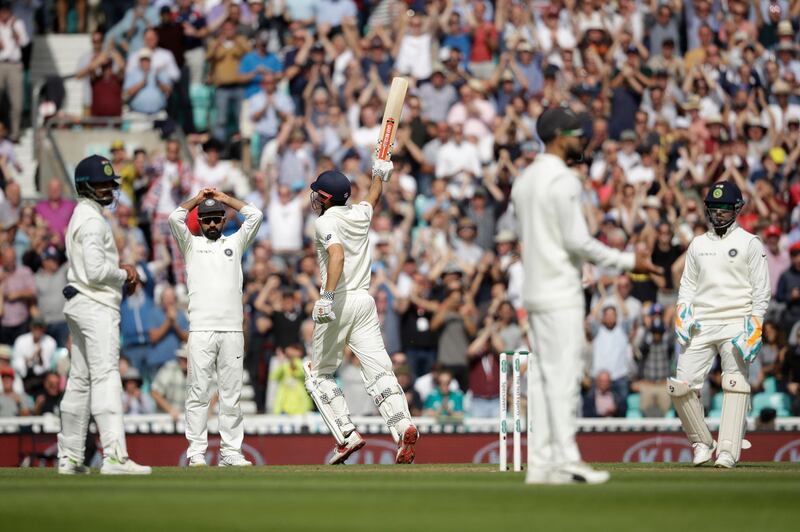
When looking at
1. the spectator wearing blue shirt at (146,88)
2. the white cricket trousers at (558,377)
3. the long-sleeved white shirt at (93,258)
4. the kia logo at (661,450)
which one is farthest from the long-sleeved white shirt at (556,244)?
the spectator wearing blue shirt at (146,88)

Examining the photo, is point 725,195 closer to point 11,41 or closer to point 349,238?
point 349,238

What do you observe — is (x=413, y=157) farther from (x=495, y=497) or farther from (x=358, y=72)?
(x=495, y=497)

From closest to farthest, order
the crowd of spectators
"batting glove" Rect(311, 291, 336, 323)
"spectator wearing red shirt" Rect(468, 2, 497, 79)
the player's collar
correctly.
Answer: "batting glove" Rect(311, 291, 336, 323), the player's collar, the crowd of spectators, "spectator wearing red shirt" Rect(468, 2, 497, 79)

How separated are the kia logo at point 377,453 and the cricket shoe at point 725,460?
5.91 metres

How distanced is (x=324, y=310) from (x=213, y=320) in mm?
1411

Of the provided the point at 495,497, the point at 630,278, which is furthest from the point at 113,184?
the point at 630,278

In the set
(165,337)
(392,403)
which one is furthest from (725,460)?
(165,337)

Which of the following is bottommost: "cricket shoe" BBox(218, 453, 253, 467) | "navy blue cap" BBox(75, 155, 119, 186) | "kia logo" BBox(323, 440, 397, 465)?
"kia logo" BBox(323, 440, 397, 465)

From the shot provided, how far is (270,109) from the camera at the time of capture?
78.7 ft

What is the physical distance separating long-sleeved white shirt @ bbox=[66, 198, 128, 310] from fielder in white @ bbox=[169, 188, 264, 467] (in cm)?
202

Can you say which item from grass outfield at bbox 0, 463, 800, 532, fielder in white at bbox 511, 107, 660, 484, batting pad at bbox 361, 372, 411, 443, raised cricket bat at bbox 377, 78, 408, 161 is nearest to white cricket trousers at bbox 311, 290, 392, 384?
batting pad at bbox 361, 372, 411, 443

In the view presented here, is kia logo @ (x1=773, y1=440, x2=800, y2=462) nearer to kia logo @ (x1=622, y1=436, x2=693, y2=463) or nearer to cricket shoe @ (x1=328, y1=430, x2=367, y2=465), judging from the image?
kia logo @ (x1=622, y1=436, x2=693, y2=463)

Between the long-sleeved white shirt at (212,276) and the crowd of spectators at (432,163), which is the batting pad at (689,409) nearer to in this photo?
the long-sleeved white shirt at (212,276)

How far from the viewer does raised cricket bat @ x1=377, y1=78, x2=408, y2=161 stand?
49.1ft
